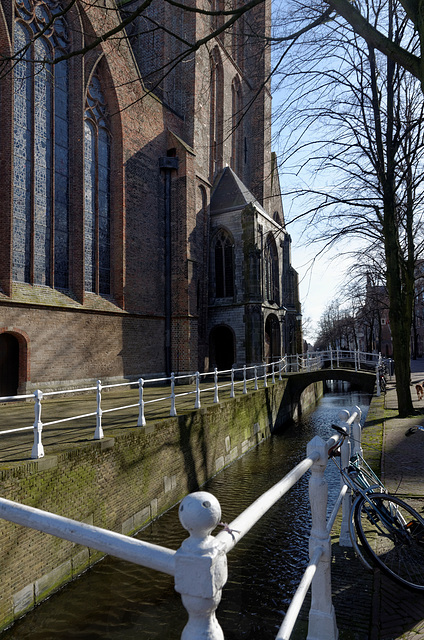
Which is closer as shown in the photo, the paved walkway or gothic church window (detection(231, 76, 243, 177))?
the paved walkway

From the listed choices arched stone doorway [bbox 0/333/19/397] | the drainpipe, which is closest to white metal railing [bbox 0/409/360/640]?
arched stone doorway [bbox 0/333/19/397]

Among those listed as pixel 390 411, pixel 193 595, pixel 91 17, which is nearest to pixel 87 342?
pixel 390 411

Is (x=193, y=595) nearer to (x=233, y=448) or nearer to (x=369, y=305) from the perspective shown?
(x=233, y=448)

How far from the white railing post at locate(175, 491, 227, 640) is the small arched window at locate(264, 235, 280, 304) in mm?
23251

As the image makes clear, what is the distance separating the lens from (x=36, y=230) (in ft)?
43.9

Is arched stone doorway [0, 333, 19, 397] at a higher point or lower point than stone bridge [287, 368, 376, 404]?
higher

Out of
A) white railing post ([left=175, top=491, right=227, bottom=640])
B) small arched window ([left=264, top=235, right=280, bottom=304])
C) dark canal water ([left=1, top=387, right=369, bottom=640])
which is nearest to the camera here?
white railing post ([left=175, top=491, right=227, bottom=640])

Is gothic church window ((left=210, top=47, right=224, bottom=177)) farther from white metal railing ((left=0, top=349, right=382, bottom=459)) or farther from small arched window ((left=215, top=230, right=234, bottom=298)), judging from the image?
white metal railing ((left=0, top=349, right=382, bottom=459))

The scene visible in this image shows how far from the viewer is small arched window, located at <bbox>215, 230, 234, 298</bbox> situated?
22.9m

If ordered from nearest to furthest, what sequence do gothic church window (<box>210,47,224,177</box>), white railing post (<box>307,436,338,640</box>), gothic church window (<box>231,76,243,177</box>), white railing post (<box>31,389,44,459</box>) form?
white railing post (<box>307,436,338,640</box>) < white railing post (<box>31,389,44,459</box>) < gothic church window (<box>210,47,224,177</box>) < gothic church window (<box>231,76,243,177</box>)

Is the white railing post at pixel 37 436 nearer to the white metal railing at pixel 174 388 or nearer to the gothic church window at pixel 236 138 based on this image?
the white metal railing at pixel 174 388

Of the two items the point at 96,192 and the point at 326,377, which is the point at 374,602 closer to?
the point at 96,192

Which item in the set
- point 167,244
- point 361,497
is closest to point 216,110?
point 167,244

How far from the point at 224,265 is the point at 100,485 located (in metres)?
17.7
